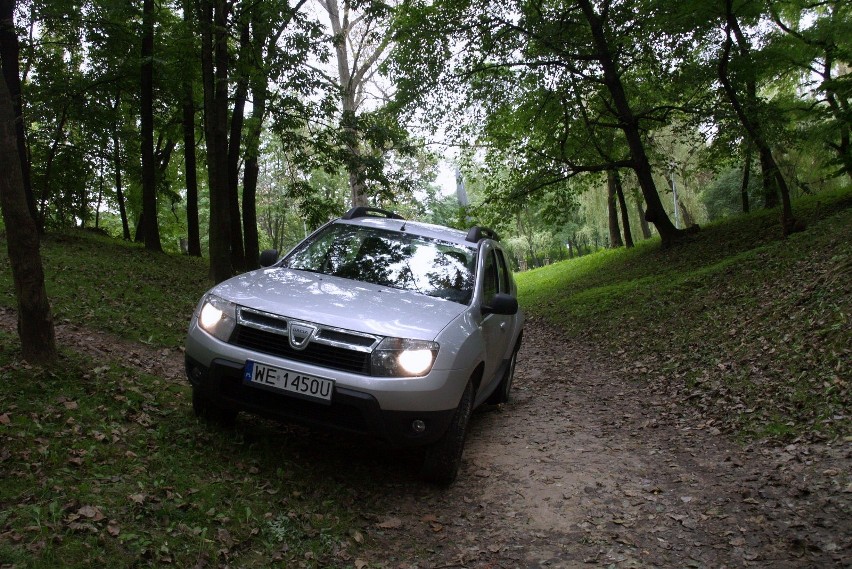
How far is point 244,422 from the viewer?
5.37 m

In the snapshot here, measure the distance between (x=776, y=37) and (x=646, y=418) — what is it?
13872mm

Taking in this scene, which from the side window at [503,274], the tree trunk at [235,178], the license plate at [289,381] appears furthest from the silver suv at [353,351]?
the tree trunk at [235,178]

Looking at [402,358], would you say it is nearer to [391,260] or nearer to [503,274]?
[391,260]

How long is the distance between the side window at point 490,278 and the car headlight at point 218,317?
2163mm

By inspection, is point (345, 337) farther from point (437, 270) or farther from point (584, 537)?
point (584, 537)

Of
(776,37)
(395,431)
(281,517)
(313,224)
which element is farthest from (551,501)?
(776,37)

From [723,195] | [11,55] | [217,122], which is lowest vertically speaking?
[723,195]

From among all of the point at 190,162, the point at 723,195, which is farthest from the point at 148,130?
the point at 723,195

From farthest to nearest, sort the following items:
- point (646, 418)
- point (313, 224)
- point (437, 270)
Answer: point (313, 224), point (646, 418), point (437, 270)

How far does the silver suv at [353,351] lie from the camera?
4.16m

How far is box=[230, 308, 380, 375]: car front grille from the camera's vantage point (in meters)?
4.20

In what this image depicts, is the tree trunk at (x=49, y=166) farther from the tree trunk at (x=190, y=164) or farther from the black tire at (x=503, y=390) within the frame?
the black tire at (x=503, y=390)

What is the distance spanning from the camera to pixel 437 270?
557 centimetres

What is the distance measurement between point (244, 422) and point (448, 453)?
1.84 m
